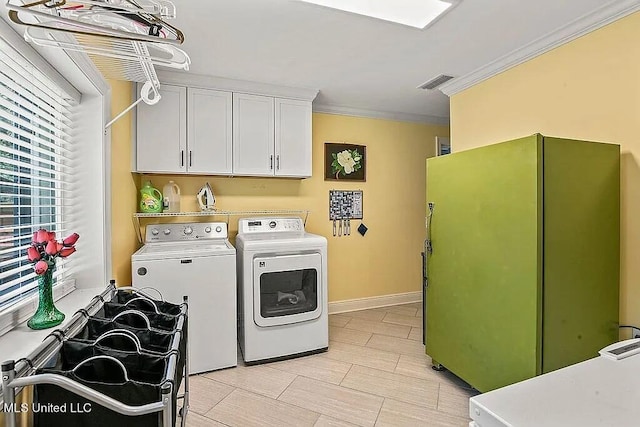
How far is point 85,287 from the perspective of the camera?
6.18ft

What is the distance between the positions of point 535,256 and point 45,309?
84.3 inches

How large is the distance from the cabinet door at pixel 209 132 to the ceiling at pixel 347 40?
21cm

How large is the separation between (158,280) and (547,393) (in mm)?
2274

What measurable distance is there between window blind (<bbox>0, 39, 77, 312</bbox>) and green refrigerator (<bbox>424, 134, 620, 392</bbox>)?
2260 mm

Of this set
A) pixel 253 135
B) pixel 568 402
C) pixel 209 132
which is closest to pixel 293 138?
pixel 253 135

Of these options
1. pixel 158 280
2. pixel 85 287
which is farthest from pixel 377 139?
pixel 85 287

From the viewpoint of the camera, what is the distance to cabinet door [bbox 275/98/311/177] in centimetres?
320

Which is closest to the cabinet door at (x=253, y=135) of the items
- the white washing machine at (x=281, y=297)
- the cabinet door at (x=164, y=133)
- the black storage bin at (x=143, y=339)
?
the cabinet door at (x=164, y=133)

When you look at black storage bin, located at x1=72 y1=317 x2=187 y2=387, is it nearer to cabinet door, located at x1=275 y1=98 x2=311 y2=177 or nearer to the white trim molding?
the white trim molding

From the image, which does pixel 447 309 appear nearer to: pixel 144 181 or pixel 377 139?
pixel 377 139

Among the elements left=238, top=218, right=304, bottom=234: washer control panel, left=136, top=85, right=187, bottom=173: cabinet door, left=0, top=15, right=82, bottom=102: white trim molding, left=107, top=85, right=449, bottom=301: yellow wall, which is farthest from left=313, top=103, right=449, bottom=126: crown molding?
left=0, top=15, right=82, bottom=102: white trim molding

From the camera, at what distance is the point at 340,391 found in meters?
2.30

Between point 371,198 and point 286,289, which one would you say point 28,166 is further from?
point 371,198

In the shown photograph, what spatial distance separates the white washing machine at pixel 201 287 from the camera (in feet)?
Result: 7.87
